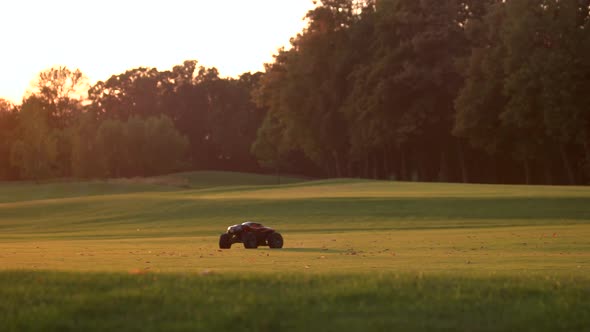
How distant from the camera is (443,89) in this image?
83875 mm

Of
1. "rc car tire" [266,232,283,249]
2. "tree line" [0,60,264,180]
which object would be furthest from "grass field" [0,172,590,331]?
"tree line" [0,60,264,180]

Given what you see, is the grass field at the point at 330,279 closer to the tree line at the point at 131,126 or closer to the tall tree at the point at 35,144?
the tall tree at the point at 35,144

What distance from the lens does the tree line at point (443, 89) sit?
70.1m

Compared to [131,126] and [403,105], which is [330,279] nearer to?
[403,105]

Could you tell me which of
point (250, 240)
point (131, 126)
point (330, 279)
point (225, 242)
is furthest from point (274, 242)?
point (131, 126)

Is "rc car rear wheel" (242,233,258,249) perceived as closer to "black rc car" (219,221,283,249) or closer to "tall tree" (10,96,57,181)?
"black rc car" (219,221,283,249)

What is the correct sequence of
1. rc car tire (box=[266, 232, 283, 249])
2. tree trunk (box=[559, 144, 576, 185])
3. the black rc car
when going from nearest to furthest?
rc car tire (box=[266, 232, 283, 249])
the black rc car
tree trunk (box=[559, 144, 576, 185])

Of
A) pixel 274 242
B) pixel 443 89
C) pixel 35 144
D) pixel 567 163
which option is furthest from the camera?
pixel 35 144

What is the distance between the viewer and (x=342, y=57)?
94.1 metres

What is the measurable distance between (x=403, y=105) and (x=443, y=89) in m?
4.03

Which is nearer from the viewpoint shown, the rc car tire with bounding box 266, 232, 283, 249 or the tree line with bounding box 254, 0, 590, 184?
the rc car tire with bounding box 266, 232, 283, 249

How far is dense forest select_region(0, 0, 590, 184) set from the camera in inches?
2798

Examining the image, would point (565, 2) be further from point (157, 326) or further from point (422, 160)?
point (157, 326)

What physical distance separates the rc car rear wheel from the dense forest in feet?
149
